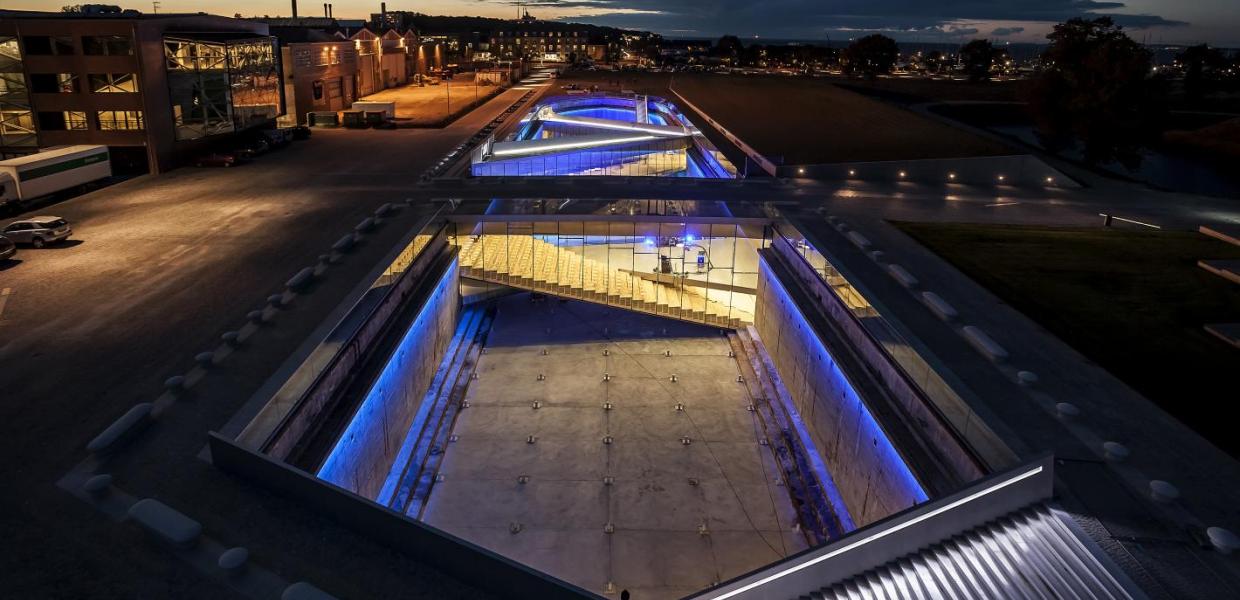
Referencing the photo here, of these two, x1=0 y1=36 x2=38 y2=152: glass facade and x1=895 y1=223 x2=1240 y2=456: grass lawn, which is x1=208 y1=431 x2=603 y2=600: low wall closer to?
x1=895 y1=223 x2=1240 y2=456: grass lawn

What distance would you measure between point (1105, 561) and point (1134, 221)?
96.4 feet

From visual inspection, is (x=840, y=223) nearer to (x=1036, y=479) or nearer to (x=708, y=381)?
(x=708, y=381)

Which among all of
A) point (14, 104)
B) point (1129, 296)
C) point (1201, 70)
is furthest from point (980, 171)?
point (1201, 70)

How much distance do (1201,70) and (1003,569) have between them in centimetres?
14246

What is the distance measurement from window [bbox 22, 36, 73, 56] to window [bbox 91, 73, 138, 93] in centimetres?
182

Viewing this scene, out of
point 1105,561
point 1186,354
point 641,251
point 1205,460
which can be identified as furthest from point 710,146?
point 1105,561

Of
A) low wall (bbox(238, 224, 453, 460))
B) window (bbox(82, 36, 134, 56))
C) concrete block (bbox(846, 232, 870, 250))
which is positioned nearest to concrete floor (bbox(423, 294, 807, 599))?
low wall (bbox(238, 224, 453, 460))

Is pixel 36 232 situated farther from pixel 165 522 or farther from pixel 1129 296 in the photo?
pixel 1129 296

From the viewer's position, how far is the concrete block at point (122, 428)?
13294 millimetres

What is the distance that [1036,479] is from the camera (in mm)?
12227

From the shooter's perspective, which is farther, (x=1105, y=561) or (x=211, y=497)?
(x=211, y=497)

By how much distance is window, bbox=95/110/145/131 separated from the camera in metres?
41.8

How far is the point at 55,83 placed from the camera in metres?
41.9

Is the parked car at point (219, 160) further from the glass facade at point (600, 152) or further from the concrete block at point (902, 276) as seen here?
the concrete block at point (902, 276)
